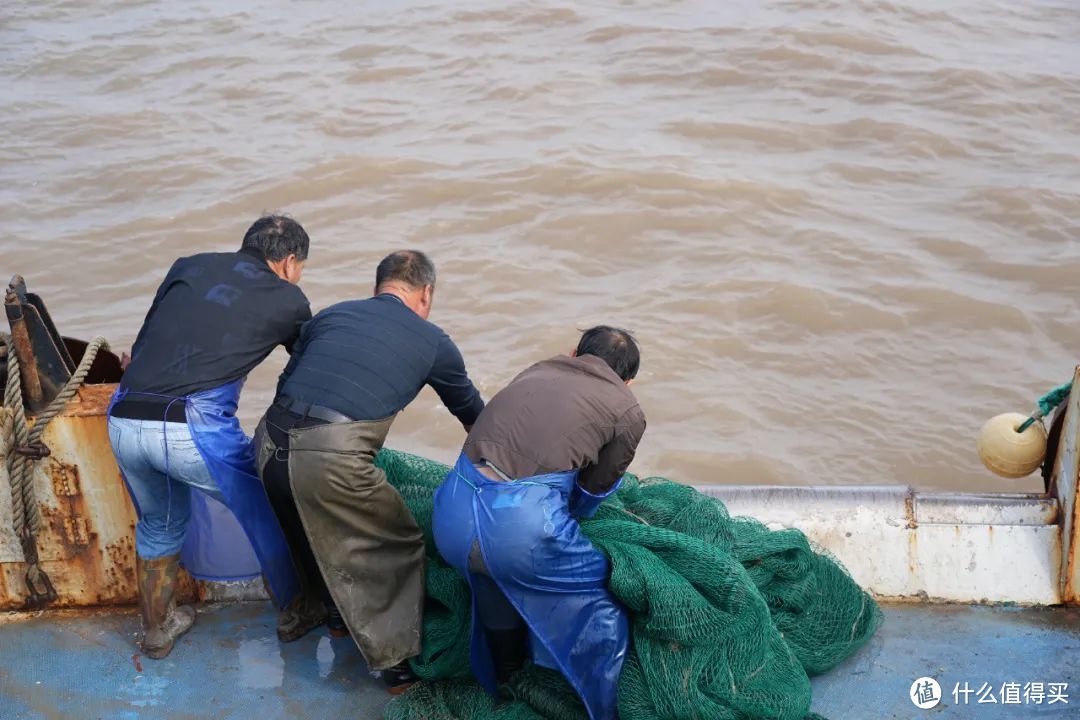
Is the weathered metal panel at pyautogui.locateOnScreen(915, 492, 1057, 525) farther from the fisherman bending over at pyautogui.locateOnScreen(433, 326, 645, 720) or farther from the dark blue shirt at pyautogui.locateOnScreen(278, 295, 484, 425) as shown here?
the dark blue shirt at pyautogui.locateOnScreen(278, 295, 484, 425)

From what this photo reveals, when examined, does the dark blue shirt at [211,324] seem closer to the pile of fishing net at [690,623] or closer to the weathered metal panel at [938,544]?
the pile of fishing net at [690,623]

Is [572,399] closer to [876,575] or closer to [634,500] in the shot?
[634,500]

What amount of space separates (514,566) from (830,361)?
5899 mm

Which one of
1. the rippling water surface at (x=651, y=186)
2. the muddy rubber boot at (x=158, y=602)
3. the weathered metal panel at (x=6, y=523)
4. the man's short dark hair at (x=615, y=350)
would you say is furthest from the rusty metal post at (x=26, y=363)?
the rippling water surface at (x=651, y=186)

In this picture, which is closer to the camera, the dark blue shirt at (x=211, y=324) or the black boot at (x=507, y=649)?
the black boot at (x=507, y=649)

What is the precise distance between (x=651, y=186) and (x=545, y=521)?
7885mm

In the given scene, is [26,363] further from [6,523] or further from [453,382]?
[453,382]

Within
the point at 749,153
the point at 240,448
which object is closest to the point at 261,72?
the point at 749,153

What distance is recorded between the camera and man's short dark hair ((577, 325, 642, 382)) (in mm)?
4121

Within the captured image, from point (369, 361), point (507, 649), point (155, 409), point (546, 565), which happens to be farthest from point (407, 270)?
point (507, 649)

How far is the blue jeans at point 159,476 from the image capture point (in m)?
4.11

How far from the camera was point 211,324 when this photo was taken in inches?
165

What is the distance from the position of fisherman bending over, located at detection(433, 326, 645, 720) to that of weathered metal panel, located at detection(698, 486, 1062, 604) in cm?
128

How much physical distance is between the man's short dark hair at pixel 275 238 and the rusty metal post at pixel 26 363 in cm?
94
